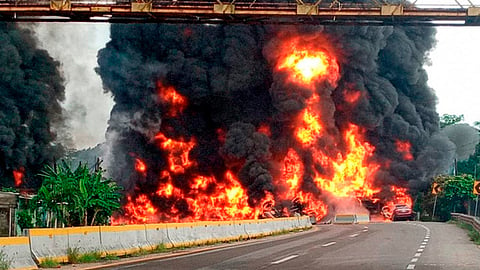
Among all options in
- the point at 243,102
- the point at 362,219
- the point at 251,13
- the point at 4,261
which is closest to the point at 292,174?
the point at 243,102

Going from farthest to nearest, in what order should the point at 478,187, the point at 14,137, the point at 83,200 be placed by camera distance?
the point at 14,137, the point at 478,187, the point at 83,200

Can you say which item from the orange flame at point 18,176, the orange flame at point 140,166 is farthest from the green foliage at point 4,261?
the orange flame at point 140,166

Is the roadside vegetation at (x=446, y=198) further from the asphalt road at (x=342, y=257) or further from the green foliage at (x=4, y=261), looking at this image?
the green foliage at (x=4, y=261)

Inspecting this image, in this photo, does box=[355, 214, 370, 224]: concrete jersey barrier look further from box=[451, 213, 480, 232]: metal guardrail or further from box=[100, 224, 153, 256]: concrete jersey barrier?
box=[100, 224, 153, 256]: concrete jersey barrier

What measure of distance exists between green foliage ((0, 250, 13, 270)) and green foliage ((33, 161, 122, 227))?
12835 mm

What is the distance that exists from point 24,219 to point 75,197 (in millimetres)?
2701

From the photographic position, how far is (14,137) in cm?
6612

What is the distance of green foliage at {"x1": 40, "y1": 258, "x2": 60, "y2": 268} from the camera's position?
59.4 ft

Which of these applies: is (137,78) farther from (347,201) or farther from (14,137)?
(347,201)

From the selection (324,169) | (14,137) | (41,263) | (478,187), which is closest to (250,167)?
(324,169)

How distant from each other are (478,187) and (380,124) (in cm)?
3782

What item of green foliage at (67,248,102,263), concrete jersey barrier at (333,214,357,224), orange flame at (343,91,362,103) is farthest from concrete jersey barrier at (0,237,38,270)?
orange flame at (343,91,362,103)

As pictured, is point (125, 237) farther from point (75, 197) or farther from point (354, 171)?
point (354, 171)

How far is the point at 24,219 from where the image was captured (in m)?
30.6
